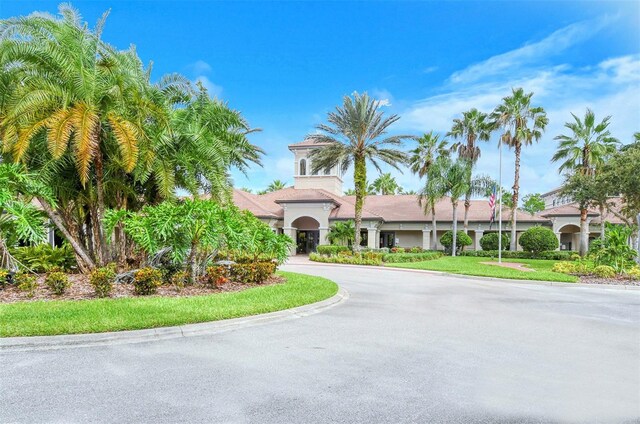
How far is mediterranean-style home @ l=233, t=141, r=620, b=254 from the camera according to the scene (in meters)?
36.7

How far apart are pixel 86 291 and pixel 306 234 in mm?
29887

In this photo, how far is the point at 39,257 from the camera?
1364 centimetres

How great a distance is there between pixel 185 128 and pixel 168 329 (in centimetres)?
843

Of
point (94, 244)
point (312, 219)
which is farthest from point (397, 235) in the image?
point (94, 244)

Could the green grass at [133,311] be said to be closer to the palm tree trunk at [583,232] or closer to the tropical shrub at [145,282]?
the tropical shrub at [145,282]

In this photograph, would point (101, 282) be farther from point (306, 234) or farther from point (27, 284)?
point (306, 234)

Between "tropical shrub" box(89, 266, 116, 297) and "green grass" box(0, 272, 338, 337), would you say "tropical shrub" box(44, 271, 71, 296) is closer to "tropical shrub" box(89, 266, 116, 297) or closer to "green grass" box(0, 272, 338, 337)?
"tropical shrub" box(89, 266, 116, 297)

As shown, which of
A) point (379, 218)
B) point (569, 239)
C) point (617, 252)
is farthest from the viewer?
point (569, 239)

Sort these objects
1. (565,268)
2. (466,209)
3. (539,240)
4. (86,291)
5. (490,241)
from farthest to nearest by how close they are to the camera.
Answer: (466,209)
(490,241)
(539,240)
(565,268)
(86,291)

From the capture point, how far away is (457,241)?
1433 inches

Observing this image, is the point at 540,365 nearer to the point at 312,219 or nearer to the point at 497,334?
the point at 497,334

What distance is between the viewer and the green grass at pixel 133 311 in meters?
7.01

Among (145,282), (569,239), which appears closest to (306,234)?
(569,239)

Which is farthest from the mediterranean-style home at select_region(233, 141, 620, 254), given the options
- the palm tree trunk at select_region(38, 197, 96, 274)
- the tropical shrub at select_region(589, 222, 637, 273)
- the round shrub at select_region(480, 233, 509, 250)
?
the palm tree trunk at select_region(38, 197, 96, 274)
